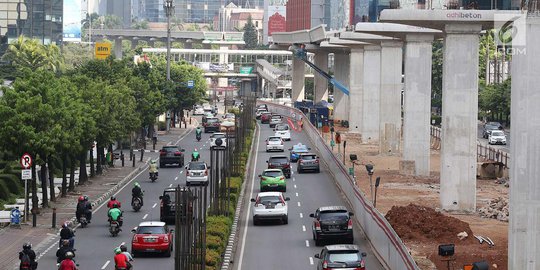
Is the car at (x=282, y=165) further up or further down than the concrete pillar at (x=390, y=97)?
further down

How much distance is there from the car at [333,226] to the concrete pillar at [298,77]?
118122 millimetres

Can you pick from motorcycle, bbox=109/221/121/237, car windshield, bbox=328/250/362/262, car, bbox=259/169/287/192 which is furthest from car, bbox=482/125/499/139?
car windshield, bbox=328/250/362/262

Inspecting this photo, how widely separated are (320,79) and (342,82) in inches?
380

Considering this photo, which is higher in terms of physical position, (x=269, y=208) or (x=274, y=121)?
(x=274, y=121)

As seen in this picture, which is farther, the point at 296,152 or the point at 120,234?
the point at 296,152

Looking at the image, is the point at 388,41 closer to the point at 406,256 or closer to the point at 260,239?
the point at 260,239

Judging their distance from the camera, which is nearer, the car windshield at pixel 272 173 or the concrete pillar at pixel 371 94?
the car windshield at pixel 272 173

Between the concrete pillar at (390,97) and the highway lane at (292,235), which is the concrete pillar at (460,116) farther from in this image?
the concrete pillar at (390,97)

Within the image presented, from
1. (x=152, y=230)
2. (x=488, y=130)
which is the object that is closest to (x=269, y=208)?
(x=152, y=230)

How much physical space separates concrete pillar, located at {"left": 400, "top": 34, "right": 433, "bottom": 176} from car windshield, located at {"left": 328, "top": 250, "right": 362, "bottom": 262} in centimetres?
3850

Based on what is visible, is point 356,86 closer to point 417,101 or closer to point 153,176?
point 417,101

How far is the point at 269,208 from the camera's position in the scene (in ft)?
179

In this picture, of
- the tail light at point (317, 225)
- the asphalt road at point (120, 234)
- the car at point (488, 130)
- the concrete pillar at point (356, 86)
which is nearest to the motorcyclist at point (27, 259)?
the asphalt road at point (120, 234)

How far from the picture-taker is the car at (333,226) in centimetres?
4709
